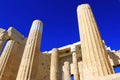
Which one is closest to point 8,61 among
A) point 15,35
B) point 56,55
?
point 15,35

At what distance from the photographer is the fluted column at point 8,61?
12116 millimetres

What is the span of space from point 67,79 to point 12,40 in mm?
8157

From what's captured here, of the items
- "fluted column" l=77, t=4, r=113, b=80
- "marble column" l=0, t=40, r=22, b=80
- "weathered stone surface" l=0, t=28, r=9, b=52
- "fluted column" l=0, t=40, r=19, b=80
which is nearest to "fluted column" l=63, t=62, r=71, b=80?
"marble column" l=0, t=40, r=22, b=80

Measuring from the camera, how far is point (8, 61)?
13188mm

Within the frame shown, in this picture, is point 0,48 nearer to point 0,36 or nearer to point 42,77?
point 0,36

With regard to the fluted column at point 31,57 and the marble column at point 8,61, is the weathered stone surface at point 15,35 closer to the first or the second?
the marble column at point 8,61

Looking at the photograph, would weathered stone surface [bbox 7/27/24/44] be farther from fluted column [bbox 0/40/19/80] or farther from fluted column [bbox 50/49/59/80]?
fluted column [bbox 50/49/59/80]

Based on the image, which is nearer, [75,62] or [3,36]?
[3,36]

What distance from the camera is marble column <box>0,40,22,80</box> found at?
12.2m

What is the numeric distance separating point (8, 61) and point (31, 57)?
15.0 feet

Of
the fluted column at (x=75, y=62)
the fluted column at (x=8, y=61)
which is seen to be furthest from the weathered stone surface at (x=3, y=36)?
the fluted column at (x=75, y=62)

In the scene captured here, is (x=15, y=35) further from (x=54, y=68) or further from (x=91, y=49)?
(x=91, y=49)

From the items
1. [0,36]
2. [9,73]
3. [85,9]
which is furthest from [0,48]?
[85,9]

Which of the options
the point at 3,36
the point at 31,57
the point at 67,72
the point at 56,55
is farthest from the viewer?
the point at 56,55
